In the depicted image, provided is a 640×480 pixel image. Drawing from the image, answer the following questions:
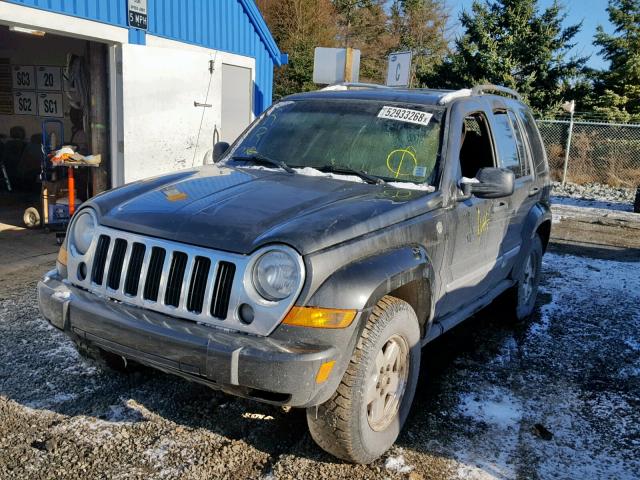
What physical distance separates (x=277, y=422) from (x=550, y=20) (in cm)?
2189

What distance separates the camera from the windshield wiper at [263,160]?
4.06 metres

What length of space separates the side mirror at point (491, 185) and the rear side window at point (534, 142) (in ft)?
5.57

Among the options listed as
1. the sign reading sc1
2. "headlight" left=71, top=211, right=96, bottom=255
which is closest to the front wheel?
"headlight" left=71, top=211, right=96, bottom=255

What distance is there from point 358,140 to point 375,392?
1.79 meters

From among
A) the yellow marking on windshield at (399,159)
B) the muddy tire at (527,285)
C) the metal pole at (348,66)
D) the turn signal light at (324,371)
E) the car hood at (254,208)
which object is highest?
the metal pole at (348,66)

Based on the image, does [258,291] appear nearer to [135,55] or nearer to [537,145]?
[537,145]

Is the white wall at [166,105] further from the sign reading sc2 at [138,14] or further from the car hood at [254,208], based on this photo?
the car hood at [254,208]

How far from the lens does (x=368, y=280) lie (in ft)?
9.38

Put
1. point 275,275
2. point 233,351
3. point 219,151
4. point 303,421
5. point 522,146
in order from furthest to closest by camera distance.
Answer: point 522,146 → point 219,151 → point 303,421 → point 275,275 → point 233,351

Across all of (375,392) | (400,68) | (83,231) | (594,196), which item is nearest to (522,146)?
(375,392)

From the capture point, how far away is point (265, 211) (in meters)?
3.11

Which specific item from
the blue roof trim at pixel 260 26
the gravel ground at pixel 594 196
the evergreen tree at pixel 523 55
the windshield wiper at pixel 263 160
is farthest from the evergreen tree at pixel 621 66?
the windshield wiper at pixel 263 160

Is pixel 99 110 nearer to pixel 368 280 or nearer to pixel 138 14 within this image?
pixel 138 14

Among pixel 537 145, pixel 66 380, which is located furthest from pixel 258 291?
pixel 537 145
